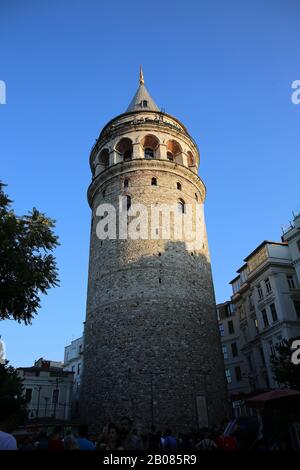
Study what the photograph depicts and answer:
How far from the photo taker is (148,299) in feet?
64.0

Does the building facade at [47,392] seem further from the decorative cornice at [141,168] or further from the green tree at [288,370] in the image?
the green tree at [288,370]

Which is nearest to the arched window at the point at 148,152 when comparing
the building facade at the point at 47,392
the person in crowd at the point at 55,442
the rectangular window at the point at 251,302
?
the rectangular window at the point at 251,302

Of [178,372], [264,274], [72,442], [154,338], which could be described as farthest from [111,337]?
[72,442]

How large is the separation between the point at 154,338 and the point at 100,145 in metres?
15.4

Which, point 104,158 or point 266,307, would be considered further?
point 104,158

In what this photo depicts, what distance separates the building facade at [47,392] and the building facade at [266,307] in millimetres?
19205

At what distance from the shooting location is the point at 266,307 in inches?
968

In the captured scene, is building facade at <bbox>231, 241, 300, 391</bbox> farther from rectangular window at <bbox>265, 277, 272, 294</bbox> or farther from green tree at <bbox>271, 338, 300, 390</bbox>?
green tree at <bbox>271, 338, 300, 390</bbox>

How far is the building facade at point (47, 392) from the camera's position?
35.1 meters

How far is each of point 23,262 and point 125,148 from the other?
1501 cm

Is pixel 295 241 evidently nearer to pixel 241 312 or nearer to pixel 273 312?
pixel 273 312

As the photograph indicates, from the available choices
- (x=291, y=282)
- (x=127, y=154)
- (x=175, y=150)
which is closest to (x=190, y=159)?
(x=175, y=150)
